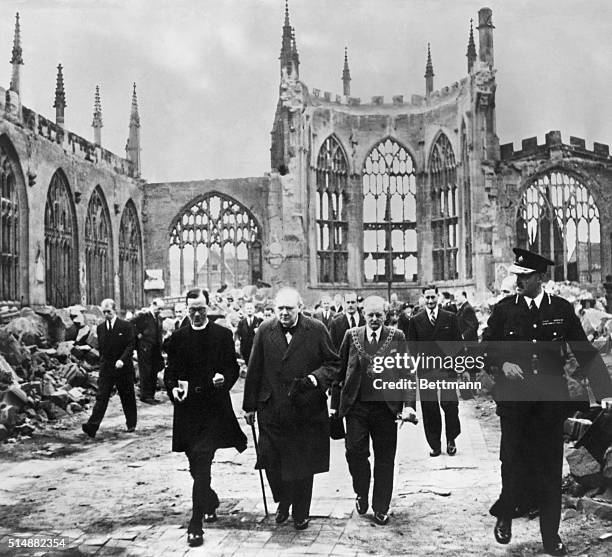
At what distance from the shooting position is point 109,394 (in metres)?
11.1

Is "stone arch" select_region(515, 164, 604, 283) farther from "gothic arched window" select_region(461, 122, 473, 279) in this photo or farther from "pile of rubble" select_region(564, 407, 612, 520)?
"pile of rubble" select_region(564, 407, 612, 520)

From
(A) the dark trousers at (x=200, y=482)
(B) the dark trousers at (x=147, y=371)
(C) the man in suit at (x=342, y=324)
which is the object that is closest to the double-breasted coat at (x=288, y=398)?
(A) the dark trousers at (x=200, y=482)

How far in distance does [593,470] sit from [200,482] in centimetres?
315

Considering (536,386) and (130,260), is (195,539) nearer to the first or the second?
(536,386)

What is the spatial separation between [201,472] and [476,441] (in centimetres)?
504

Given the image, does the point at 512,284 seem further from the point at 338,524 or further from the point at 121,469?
the point at 121,469

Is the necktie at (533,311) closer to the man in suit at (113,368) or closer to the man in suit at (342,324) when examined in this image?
the man in suit at (113,368)

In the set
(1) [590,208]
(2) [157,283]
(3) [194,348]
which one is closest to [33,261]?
(2) [157,283]

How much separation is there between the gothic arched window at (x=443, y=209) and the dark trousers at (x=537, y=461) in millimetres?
31047

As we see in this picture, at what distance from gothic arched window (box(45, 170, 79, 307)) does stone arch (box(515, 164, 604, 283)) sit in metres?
19.2

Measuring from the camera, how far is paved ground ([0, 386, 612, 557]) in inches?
223

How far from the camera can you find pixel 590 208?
1430 inches

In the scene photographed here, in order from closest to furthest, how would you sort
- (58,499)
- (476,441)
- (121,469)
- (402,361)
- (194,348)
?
(194,348), (402,361), (58,499), (121,469), (476,441)

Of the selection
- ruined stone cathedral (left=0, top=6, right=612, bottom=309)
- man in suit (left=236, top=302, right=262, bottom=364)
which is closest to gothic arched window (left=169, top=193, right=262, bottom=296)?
ruined stone cathedral (left=0, top=6, right=612, bottom=309)
